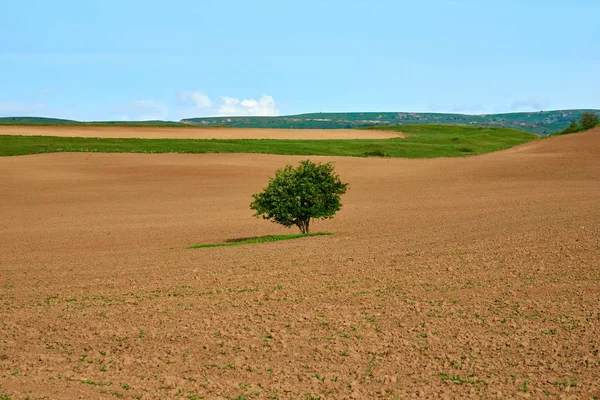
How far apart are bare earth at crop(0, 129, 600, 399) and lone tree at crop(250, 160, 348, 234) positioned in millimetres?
1639

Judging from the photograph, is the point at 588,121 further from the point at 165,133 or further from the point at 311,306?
the point at 311,306

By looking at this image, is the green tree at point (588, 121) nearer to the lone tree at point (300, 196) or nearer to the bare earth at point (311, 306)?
the bare earth at point (311, 306)

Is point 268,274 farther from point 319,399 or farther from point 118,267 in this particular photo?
point 319,399

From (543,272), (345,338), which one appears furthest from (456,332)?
(543,272)

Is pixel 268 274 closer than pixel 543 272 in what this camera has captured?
No

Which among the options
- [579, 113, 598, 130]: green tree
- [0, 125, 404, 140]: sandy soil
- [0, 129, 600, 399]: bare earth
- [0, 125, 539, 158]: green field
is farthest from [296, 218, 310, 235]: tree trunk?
[579, 113, 598, 130]: green tree

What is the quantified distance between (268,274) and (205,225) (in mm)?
15018

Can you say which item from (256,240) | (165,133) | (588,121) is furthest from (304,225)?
(588,121)

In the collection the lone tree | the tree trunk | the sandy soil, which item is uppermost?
the sandy soil

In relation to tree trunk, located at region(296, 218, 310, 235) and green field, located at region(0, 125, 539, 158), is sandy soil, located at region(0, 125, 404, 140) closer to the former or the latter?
green field, located at region(0, 125, 539, 158)

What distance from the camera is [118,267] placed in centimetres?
2352

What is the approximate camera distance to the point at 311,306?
17.0m

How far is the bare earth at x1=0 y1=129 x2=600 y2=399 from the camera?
12227 millimetres

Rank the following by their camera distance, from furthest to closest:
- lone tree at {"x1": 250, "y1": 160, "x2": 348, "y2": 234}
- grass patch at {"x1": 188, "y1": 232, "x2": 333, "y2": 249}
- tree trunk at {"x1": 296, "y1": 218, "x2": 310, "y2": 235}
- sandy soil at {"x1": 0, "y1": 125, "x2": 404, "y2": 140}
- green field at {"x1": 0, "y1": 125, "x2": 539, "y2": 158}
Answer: sandy soil at {"x1": 0, "y1": 125, "x2": 404, "y2": 140} → green field at {"x1": 0, "y1": 125, "x2": 539, "y2": 158} → tree trunk at {"x1": 296, "y1": 218, "x2": 310, "y2": 235} → lone tree at {"x1": 250, "y1": 160, "x2": 348, "y2": 234} → grass patch at {"x1": 188, "y1": 232, "x2": 333, "y2": 249}
